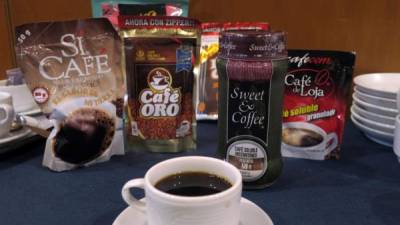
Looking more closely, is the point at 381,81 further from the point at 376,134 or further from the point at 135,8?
the point at 135,8

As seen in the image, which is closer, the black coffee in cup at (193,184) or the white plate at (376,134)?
the black coffee in cup at (193,184)

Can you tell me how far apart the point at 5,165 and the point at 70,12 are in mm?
535

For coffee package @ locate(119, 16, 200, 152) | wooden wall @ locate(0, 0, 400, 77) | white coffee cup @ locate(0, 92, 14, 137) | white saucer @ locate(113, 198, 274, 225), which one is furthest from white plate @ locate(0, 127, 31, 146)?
wooden wall @ locate(0, 0, 400, 77)

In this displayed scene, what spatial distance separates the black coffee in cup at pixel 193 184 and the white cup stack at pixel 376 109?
457 mm

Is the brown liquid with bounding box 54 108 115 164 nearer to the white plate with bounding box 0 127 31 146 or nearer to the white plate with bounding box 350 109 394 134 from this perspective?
the white plate with bounding box 0 127 31 146

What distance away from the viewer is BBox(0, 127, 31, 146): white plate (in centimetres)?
77

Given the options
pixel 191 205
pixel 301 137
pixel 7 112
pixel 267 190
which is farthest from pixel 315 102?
pixel 7 112

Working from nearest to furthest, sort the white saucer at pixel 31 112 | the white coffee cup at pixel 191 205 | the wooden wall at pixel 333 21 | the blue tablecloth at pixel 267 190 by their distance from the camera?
1. the white coffee cup at pixel 191 205
2. the blue tablecloth at pixel 267 190
3. the white saucer at pixel 31 112
4. the wooden wall at pixel 333 21

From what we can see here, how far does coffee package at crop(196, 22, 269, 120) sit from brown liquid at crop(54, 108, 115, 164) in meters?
0.29

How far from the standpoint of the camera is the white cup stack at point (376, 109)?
2.67 ft

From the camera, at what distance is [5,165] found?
775 millimetres

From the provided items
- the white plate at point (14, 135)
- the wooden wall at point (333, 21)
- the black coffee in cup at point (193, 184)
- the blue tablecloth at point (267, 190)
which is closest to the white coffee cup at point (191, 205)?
the black coffee in cup at point (193, 184)

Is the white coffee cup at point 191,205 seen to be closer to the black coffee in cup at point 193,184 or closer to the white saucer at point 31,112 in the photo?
the black coffee in cup at point 193,184

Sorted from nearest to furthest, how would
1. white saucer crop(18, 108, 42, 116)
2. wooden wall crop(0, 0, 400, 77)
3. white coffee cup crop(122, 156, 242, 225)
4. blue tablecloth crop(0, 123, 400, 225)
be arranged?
white coffee cup crop(122, 156, 242, 225) → blue tablecloth crop(0, 123, 400, 225) → white saucer crop(18, 108, 42, 116) → wooden wall crop(0, 0, 400, 77)
